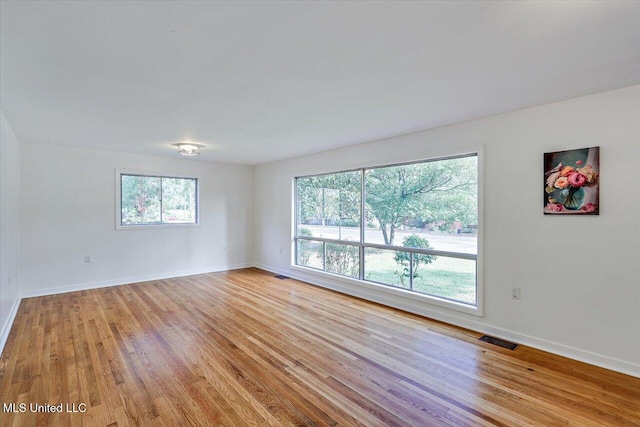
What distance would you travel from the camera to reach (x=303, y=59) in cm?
203

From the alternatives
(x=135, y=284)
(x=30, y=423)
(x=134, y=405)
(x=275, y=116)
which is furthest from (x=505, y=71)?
(x=135, y=284)

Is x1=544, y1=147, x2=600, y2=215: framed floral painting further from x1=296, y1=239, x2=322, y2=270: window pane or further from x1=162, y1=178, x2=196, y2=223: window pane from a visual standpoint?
x1=162, y1=178, x2=196, y2=223: window pane

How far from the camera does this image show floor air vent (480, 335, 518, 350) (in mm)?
3012

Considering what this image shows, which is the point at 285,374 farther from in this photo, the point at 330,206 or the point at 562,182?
the point at 330,206

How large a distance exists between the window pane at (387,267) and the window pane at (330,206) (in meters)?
0.41

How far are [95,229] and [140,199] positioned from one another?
88 cm

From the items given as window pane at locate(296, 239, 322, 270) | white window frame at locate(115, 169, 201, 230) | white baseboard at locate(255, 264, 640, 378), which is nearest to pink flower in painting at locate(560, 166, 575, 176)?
white baseboard at locate(255, 264, 640, 378)

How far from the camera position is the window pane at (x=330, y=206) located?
4965 millimetres

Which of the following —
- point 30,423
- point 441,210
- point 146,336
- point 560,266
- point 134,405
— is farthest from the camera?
point 441,210

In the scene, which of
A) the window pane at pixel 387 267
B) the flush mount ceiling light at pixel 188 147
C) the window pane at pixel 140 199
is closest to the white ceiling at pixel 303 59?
the flush mount ceiling light at pixel 188 147

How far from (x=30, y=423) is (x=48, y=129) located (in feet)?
11.3

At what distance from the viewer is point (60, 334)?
327 centimetres

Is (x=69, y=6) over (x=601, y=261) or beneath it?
over

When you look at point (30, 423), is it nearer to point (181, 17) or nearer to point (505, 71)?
point (181, 17)
